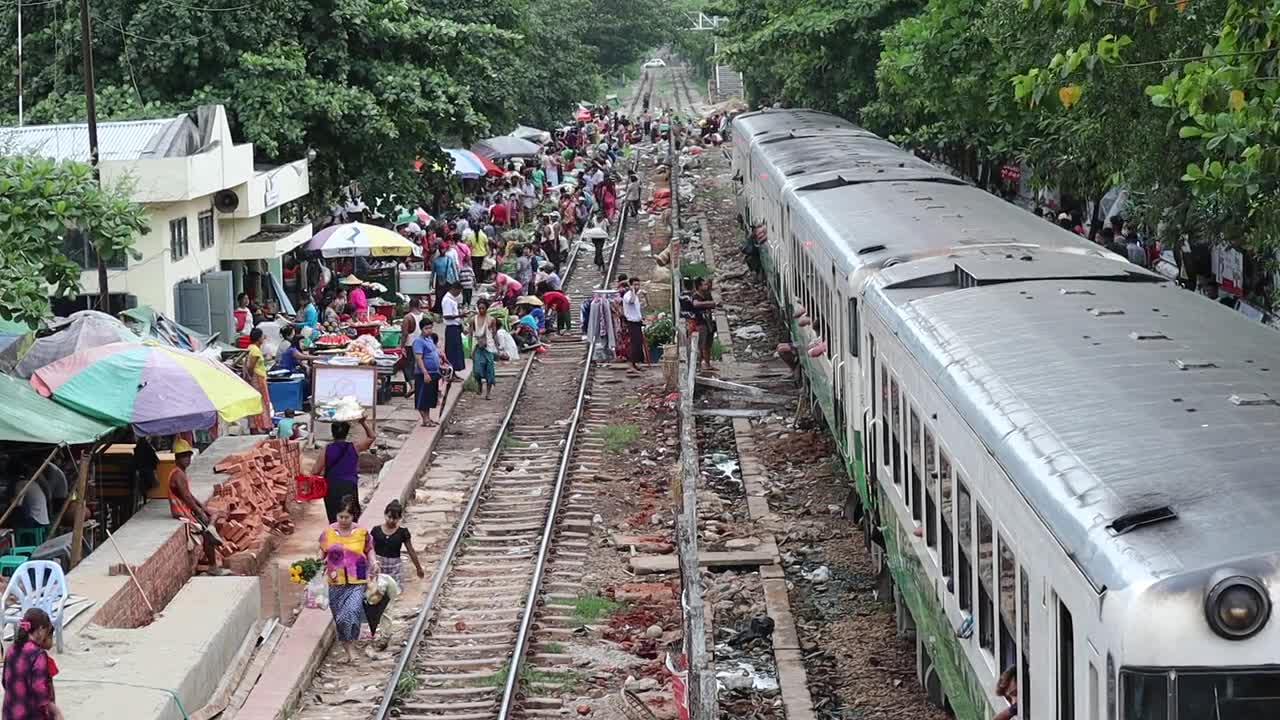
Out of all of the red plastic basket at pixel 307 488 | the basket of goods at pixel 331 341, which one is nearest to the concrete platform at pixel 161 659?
the red plastic basket at pixel 307 488

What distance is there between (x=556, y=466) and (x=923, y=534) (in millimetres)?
9372

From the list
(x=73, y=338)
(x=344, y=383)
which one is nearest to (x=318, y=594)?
(x=73, y=338)

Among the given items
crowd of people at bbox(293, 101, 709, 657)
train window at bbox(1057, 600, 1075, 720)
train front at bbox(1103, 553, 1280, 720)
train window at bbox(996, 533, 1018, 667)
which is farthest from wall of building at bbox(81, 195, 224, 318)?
train front at bbox(1103, 553, 1280, 720)

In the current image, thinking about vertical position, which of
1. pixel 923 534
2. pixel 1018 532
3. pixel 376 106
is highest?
pixel 376 106

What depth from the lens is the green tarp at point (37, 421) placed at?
12.3 m

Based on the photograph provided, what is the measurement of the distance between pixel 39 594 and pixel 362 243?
1339cm

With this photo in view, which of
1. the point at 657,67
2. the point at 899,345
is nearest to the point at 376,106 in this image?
the point at 899,345

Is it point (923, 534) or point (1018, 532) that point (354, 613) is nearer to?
point (923, 534)

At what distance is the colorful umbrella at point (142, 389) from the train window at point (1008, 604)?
7888mm

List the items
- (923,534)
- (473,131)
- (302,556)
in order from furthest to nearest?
(473,131), (302,556), (923,534)

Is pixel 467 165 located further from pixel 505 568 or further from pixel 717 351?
pixel 505 568

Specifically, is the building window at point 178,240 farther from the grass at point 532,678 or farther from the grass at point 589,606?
the grass at point 532,678

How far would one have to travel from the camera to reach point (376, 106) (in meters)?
25.2

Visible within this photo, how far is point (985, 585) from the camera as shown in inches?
310
